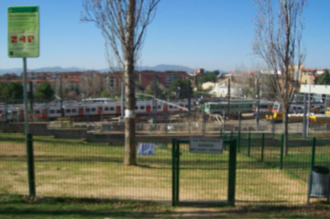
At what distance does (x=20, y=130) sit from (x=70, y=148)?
52.7ft

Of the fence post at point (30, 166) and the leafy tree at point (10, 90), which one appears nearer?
the fence post at point (30, 166)

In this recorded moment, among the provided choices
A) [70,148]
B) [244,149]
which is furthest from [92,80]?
[70,148]

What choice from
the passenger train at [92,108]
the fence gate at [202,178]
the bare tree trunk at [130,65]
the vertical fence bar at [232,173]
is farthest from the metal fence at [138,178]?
the passenger train at [92,108]

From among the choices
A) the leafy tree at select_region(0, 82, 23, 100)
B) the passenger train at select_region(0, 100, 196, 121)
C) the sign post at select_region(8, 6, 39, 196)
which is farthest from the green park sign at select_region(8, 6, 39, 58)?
the leafy tree at select_region(0, 82, 23, 100)

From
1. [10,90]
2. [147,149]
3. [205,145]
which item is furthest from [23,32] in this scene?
[10,90]

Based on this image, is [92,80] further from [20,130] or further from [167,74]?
[20,130]

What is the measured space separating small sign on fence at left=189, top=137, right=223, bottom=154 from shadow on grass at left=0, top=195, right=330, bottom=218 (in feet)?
3.82

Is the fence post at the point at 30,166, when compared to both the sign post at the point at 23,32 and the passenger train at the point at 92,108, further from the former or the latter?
the passenger train at the point at 92,108

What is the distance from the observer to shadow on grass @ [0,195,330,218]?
19.6 feet

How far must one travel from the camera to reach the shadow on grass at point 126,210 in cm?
598

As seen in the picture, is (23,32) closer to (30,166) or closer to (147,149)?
(30,166)

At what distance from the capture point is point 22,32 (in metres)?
6.85

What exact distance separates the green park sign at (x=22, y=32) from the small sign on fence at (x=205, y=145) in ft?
12.6

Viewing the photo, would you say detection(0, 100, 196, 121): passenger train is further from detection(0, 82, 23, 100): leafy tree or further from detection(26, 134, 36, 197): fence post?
detection(26, 134, 36, 197): fence post
